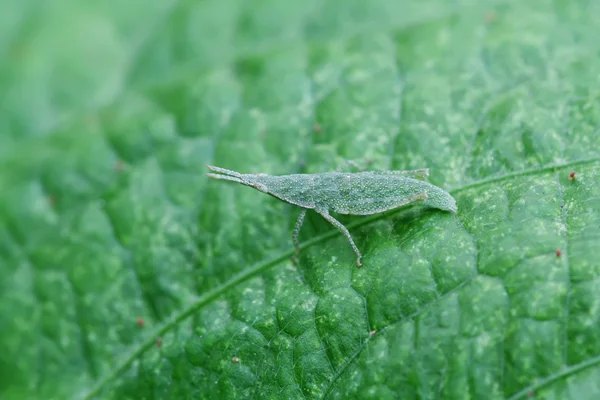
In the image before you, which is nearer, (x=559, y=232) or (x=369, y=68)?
(x=559, y=232)

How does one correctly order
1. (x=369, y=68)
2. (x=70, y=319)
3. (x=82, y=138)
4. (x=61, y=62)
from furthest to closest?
1. (x=61, y=62)
2. (x=82, y=138)
3. (x=369, y=68)
4. (x=70, y=319)

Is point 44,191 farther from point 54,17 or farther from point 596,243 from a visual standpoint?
point 596,243

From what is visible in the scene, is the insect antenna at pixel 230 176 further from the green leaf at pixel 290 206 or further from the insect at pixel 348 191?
the green leaf at pixel 290 206

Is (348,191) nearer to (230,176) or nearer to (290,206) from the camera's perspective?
(290,206)

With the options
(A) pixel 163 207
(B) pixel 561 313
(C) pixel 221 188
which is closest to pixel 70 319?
(A) pixel 163 207

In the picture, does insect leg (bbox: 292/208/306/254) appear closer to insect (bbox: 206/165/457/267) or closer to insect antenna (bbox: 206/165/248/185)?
insect (bbox: 206/165/457/267)

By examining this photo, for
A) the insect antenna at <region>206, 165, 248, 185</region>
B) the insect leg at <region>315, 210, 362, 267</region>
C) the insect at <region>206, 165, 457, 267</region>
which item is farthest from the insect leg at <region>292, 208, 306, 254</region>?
the insect antenna at <region>206, 165, 248, 185</region>
